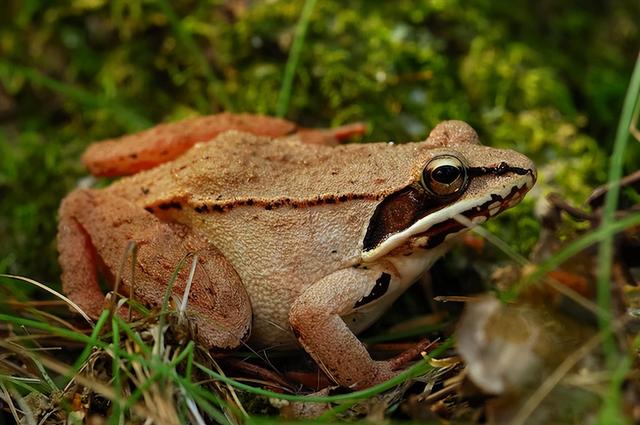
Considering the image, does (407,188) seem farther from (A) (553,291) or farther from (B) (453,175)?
(A) (553,291)

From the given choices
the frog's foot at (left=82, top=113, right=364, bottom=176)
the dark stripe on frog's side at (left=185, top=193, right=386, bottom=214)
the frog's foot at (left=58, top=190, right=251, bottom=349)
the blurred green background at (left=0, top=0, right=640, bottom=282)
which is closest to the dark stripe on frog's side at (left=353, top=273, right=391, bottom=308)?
the dark stripe on frog's side at (left=185, top=193, right=386, bottom=214)

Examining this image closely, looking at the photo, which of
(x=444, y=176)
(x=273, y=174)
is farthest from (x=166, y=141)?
(x=444, y=176)

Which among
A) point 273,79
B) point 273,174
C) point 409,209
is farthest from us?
point 273,79

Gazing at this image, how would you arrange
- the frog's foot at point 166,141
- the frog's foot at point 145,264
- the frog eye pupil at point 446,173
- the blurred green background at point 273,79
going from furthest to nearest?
the blurred green background at point 273,79 < the frog's foot at point 166,141 < the frog's foot at point 145,264 < the frog eye pupil at point 446,173

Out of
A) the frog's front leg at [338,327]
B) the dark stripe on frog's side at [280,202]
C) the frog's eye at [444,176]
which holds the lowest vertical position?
the frog's front leg at [338,327]

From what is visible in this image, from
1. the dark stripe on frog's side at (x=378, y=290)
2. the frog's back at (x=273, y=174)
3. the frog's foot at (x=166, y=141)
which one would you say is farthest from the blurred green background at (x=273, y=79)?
the dark stripe on frog's side at (x=378, y=290)

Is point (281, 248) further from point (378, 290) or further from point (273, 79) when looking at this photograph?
point (273, 79)

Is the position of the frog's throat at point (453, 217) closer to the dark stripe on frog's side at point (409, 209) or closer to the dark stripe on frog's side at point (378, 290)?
the dark stripe on frog's side at point (409, 209)
